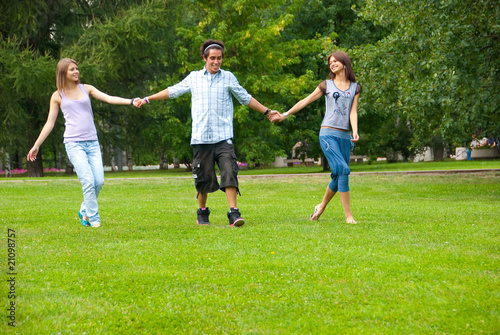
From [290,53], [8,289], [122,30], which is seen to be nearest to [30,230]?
[8,289]

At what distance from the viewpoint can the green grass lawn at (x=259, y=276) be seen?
383 centimetres

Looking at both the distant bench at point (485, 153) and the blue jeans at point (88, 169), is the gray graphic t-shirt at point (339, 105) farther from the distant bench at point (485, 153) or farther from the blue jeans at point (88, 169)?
the distant bench at point (485, 153)

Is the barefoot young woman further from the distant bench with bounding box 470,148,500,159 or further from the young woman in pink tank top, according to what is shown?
the distant bench with bounding box 470,148,500,159

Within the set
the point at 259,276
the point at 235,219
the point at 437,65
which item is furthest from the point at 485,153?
the point at 259,276

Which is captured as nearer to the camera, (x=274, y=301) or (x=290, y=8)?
(x=274, y=301)

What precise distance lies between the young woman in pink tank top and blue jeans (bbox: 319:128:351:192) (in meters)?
2.88

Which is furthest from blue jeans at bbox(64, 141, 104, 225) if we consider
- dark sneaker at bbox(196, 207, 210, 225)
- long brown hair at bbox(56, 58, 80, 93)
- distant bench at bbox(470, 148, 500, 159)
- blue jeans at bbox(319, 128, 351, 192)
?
distant bench at bbox(470, 148, 500, 159)

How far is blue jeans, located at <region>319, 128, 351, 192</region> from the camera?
825cm

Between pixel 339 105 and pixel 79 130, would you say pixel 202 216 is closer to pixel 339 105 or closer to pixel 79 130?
pixel 79 130

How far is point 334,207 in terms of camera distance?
39.0ft

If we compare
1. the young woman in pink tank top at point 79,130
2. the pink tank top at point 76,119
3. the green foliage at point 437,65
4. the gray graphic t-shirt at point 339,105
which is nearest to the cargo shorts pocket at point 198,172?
the young woman in pink tank top at point 79,130

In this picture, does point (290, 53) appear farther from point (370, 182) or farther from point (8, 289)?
point (8, 289)

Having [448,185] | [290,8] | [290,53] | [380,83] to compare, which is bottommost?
[448,185]

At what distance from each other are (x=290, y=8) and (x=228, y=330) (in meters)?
28.1
